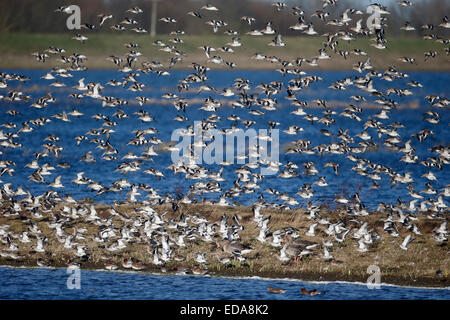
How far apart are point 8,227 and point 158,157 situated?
2165cm

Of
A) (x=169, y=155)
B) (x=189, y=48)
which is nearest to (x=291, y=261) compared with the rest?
(x=169, y=155)

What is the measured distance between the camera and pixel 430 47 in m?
96.4

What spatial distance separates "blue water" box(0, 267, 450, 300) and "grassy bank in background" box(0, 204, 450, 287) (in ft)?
1.45

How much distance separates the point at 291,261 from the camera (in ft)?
89.3

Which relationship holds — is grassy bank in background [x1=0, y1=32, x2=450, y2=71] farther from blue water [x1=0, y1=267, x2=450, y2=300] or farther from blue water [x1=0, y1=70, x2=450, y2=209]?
blue water [x1=0, y1=267, x2=450, y2=300]

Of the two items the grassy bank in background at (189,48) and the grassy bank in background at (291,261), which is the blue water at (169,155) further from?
the grassy bank in background at (291,261)

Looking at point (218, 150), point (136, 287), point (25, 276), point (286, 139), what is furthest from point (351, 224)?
point (286, 139)

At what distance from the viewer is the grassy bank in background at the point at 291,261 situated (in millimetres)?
26750

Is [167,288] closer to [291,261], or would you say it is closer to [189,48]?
[291,261]

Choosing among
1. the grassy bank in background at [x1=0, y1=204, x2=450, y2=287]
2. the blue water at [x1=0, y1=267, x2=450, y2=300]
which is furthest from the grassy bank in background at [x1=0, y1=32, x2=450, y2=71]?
the blue water at [x1=0, y1=267, x2=450, y2=300]

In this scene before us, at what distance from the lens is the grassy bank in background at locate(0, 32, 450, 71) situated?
8988 centimetres

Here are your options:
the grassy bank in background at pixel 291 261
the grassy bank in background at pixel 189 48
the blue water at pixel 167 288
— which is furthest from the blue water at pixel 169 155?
the blue water at pixel 167 288

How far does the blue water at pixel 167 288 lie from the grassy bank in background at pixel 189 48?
2471 inches

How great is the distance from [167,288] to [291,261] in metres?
4.26
